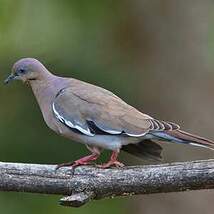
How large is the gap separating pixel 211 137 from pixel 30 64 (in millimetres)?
2944

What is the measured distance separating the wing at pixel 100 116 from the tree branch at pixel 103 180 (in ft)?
1.30

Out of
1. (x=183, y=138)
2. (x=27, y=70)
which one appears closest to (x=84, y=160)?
(x=183, y=138)

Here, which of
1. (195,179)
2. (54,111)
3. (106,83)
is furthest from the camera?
(106,83)

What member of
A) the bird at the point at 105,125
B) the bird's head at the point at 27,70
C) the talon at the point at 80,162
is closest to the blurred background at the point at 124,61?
the bird's head at the point at 27,70

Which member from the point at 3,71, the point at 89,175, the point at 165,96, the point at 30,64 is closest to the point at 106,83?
the point at 165,96

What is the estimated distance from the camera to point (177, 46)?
9.99 metres

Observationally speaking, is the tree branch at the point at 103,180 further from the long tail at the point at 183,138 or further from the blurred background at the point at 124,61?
the blurred background at the point at 124,61

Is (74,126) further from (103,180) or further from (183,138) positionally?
(183,138)

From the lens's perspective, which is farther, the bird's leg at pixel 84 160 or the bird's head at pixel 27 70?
the bird's head at pixel 27 70

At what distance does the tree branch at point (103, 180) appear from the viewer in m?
5.86

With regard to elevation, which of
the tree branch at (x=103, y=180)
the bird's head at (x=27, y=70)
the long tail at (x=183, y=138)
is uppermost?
the bird's head at (x=27, y=70)

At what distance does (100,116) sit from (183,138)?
1.93 feet

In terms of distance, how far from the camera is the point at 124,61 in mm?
10289

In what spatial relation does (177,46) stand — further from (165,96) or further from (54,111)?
(54,111)
